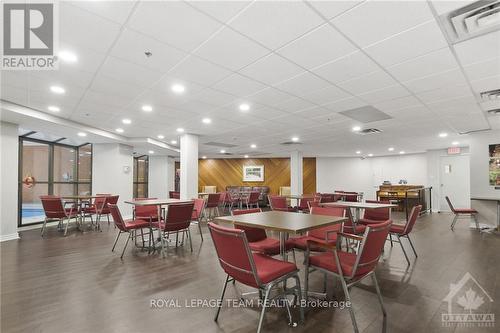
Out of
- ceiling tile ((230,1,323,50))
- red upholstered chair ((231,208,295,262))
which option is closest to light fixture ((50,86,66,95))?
ceiling tile ((230,1,323,50))

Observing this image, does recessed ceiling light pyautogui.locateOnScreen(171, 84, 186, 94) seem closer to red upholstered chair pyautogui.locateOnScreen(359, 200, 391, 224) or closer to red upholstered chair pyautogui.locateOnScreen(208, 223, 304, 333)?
red upholstered chair pyautogui.locateOnScreen(208, 223, 304, 333)

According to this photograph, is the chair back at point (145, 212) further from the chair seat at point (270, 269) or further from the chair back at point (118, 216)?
the chair seat at point (270, 269)

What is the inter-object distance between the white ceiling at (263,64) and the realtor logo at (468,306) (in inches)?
106

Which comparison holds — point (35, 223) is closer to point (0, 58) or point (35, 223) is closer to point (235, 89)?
point (0, 58)

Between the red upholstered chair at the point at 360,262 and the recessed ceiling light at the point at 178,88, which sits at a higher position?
the recessed ceiling light at the point at 178,88

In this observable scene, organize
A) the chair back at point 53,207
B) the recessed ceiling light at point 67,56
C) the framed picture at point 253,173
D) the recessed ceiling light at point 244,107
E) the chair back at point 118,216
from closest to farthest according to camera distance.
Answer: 1. the recessed ceiling light at point 67,56
2. the chair back at point 118,216
3. the recessed ceiling light at point 244,107
4. the chair back at point 53,207
5. the framed picture at point 253,173

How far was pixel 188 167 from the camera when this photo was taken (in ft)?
24.6

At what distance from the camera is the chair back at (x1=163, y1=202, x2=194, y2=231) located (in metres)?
4.24

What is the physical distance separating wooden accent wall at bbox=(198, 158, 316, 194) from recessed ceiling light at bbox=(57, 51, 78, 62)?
12172 mm

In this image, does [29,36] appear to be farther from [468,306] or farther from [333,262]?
[468,306]

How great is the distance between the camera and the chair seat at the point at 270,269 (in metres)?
2.01

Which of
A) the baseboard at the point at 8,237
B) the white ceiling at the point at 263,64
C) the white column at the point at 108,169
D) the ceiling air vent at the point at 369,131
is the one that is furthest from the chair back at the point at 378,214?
the white column at the point at 108,169

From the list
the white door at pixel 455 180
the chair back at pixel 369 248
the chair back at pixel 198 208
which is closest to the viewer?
the chair back at pixel 369 248

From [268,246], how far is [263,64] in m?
2.19
